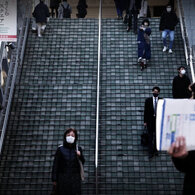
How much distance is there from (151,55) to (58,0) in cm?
707

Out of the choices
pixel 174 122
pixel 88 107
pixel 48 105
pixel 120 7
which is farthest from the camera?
pixel 120 7

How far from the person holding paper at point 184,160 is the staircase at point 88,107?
720 centimetres

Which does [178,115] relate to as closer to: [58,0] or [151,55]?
[151,55]

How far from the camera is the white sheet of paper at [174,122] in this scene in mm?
4027

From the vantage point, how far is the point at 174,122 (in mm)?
4062

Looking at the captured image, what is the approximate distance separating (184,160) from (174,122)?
31 centimetres

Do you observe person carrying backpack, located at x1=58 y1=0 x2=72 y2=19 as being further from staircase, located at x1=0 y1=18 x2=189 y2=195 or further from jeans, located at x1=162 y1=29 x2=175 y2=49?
jeans, located at x1=162 y1=29 x2=175 y2=49

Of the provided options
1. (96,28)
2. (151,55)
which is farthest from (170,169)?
(96,28)

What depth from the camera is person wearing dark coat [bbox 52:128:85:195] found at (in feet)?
29.6

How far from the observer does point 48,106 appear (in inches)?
547

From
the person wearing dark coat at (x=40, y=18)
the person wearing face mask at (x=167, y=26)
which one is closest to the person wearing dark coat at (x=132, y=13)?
the person wearing face mask at (x=167, y=26)

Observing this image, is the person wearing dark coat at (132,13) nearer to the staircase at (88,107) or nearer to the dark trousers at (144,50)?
the staircase at (88,107)

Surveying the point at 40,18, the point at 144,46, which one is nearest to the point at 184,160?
the point at 144,46

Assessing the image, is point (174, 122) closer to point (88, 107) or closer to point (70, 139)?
point (70, 139)
